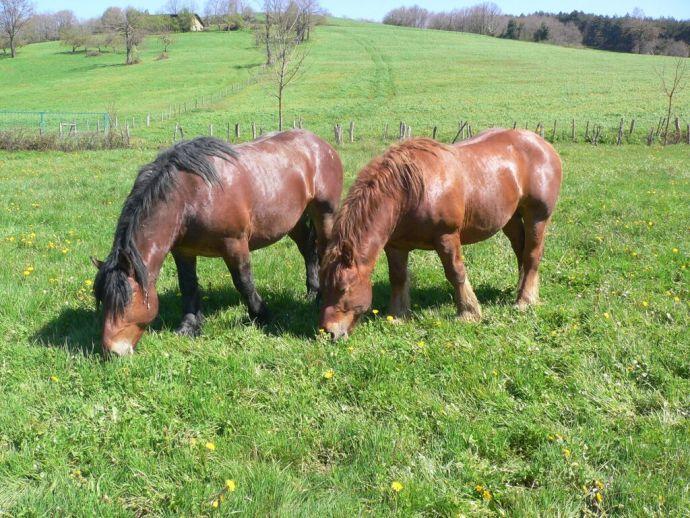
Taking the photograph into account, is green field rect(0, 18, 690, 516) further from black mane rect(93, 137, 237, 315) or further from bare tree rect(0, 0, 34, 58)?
bare tree rect(0, 0, 34, 58)

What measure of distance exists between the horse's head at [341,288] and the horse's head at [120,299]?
1645 millimetres

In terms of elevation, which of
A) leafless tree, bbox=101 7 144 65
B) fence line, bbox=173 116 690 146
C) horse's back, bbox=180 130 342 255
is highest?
leafless tree, bbox=101 7 144 65

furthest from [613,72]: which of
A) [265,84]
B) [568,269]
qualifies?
[568,269]

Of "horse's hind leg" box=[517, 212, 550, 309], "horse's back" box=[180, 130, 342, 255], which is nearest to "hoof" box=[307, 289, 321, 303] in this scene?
"horse's back" box=[180, 130, 342, 255]

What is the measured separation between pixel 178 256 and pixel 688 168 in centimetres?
1681

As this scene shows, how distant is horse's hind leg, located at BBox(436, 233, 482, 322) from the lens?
5461 mm

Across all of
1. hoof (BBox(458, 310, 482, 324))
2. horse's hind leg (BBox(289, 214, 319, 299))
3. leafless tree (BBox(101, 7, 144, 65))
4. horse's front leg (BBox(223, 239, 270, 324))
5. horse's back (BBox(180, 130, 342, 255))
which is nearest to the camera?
horse's back (BBox(180, 130, 342, 255))

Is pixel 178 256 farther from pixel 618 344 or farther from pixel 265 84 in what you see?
pixel 265 84

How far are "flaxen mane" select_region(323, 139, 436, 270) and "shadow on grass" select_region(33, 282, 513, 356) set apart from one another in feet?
3.40

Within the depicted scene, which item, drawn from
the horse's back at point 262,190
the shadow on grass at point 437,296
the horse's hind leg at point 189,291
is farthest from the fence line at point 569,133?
the horse's hind leg at point 189,291

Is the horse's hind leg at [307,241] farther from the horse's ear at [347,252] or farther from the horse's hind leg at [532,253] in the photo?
the horse's hind leg at [532,253]

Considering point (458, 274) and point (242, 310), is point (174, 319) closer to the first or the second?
point (242, 310)

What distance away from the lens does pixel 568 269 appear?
7.15 metres

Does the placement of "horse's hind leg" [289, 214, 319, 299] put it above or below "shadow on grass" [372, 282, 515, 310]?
above
